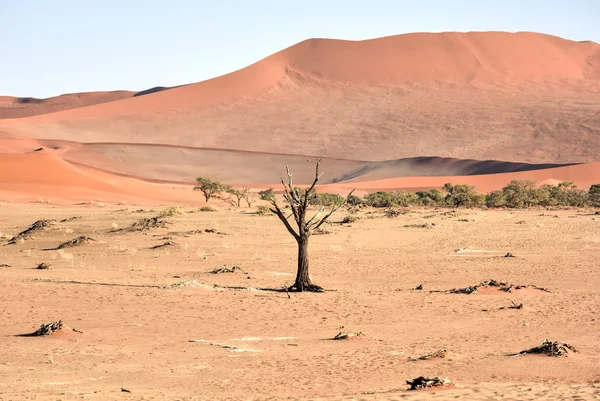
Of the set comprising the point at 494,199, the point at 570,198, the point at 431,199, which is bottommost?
the point at 431,199

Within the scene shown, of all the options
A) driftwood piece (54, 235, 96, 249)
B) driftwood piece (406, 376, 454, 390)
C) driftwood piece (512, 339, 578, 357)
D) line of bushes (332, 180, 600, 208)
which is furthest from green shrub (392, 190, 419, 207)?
driftwood piece (406, 376, 454, 390)

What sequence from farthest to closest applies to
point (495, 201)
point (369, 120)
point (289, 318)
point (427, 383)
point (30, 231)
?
point (369, 120) → point (495, 201) → point (30, 231) → point (289, 318) → point (427, 383)

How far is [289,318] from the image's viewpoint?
13906 millimetres

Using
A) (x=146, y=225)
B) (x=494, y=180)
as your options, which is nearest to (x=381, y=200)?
(x=146, y=225)

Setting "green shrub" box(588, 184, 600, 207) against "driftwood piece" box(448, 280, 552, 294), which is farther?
"green shrub" box(588, 184, 600, 207)

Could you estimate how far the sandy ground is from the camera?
30.3ft

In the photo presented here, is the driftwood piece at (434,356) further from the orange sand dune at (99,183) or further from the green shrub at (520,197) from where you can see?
the orange sand dune at (99,183)

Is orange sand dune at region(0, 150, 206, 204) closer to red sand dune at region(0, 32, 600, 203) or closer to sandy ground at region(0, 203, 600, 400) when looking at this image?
red sand dune at region(0, 32, 600, 203)

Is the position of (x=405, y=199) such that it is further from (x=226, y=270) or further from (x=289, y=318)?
(x=289, y=318)

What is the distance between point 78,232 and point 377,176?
63.8m

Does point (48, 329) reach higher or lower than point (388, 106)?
lower

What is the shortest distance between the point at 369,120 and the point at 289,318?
97.8 metres

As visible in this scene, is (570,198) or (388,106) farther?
(388,106)

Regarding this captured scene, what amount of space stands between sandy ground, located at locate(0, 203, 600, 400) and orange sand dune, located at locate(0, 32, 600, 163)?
70.7m
